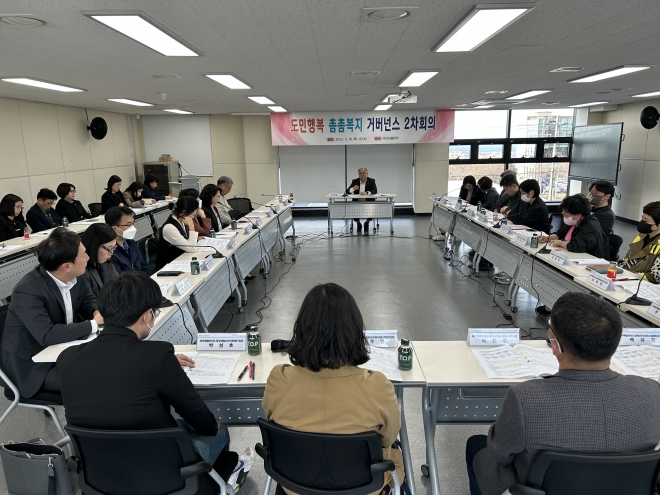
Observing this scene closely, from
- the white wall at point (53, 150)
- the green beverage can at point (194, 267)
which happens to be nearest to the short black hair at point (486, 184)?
the green beverage can at point (194, 267)

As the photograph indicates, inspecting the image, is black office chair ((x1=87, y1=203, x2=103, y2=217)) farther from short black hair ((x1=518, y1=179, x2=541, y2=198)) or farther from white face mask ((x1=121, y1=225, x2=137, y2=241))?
short black hair ((x1=518, y1=179, x2=541, y2=198))

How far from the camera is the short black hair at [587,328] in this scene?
50.2 inches

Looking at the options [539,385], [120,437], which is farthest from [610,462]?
[120,437]

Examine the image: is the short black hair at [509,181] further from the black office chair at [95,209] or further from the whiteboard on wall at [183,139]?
the whiteboard on wall at [183,139]

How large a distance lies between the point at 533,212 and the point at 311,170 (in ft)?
20.4

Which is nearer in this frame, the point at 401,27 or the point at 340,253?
the point at 401,27

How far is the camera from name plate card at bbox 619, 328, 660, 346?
2184 mm

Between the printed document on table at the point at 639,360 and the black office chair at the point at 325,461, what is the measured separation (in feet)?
4.17

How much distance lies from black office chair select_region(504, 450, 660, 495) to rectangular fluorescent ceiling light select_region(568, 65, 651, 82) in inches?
185

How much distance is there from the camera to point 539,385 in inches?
50.7

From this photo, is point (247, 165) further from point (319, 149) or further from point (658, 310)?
point (658, 310)

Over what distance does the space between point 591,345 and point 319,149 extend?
9716 mm

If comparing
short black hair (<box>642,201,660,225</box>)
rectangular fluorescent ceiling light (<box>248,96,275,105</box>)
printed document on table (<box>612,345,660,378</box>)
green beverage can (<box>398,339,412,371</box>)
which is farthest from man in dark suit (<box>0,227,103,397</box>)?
rectangular fluorescent ceiling light (<box>248,96,275,105</box>)

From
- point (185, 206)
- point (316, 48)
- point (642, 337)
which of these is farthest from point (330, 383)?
point (185, 206)
